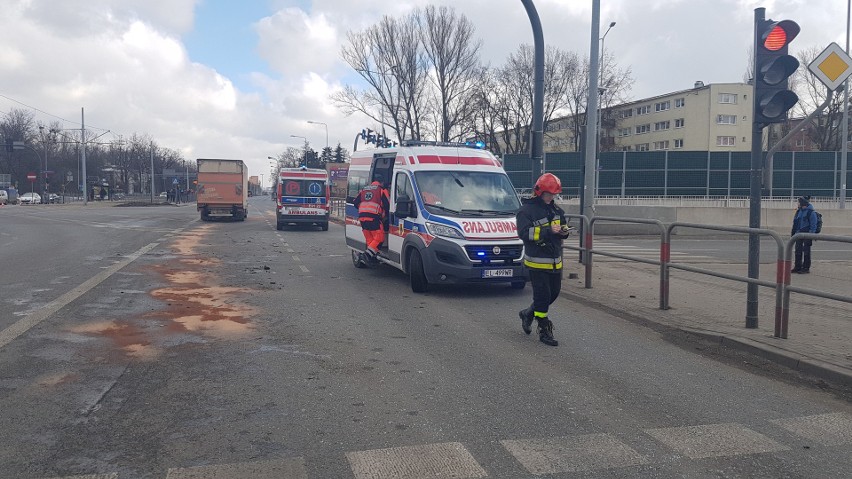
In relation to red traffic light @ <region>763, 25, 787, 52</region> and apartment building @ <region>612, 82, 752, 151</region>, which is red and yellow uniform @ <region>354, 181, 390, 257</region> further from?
apartment building @ <region>612, 82, 752, 151</region>

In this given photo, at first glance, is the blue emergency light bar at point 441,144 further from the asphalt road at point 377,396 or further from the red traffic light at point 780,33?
the red traffic light at point 780,33

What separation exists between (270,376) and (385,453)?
2.06 metres

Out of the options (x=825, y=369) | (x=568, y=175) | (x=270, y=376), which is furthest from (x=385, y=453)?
(x=568, y=175)

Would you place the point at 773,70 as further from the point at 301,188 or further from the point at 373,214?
the point at 301,188

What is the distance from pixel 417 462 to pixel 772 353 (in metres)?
4.30

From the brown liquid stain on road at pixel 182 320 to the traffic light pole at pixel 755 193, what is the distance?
5826 mm

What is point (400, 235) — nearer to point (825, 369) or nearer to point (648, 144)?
point (825, 369)

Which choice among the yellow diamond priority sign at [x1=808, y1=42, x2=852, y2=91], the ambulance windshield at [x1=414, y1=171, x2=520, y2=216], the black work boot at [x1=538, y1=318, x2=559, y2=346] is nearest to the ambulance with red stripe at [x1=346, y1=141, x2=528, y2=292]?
the ambulance windshield at [x1=414, y1=171, x2=520, y2=216]

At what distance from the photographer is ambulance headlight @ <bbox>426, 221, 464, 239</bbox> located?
34.3ft

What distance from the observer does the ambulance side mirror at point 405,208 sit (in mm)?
11375

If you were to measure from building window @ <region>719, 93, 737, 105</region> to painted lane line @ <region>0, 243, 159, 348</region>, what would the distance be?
2634 inches

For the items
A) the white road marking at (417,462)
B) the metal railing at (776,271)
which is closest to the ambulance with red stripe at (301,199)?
the metal railing at (776,271)

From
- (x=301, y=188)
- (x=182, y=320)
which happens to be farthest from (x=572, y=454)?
(x=301, y=188)

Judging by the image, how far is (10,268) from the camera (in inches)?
537
